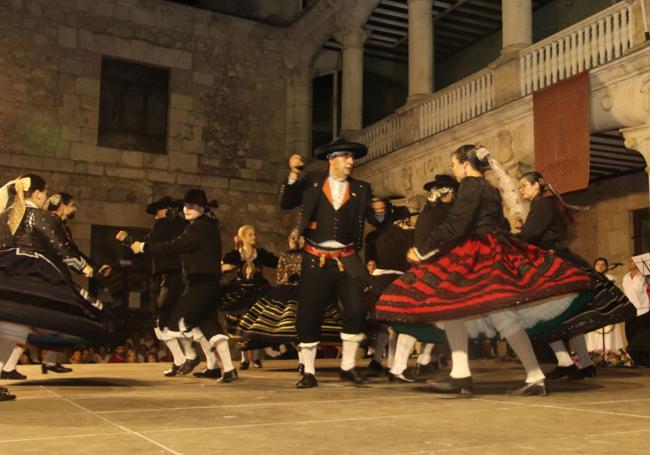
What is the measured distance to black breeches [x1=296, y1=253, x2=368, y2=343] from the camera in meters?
5.37

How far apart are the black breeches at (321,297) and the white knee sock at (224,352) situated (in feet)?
3.10

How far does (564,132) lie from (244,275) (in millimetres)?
4814

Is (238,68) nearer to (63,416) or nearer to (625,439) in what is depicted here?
(63,416)

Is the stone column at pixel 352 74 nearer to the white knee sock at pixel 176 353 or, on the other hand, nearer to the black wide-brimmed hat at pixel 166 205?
the black wide-brimmed hat at pixel 166 205

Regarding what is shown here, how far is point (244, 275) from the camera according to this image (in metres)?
8.15

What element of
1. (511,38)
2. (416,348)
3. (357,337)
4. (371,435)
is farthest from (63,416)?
(511,38)

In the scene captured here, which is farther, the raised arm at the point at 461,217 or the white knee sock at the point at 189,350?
the white knee sock at the point at 189,350

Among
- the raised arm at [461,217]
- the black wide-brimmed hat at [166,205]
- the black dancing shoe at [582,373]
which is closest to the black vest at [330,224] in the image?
the raised arm at [461,217]

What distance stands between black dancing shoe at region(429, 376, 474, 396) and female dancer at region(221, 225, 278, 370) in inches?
140

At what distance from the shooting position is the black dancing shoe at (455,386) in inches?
180

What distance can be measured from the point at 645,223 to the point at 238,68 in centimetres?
940

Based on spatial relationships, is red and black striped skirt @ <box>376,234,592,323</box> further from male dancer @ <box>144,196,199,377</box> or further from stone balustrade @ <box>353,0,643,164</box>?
stone balustrade @ <box>353,0,643,164</box>

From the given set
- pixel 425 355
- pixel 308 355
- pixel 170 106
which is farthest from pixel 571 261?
pixel 170 106

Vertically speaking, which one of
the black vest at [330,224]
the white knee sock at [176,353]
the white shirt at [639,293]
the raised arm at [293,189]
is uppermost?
the raised arm at [293,189]
